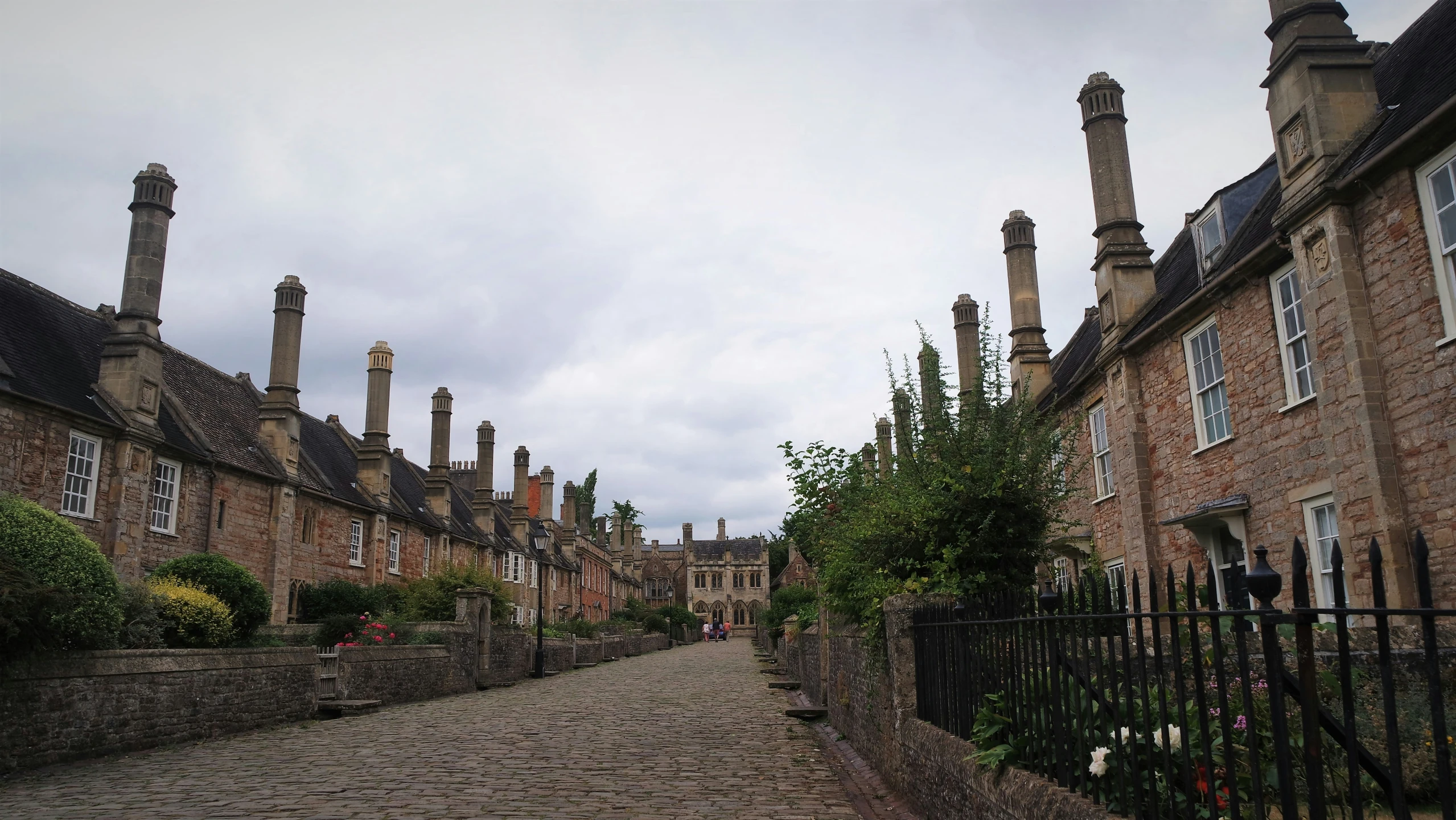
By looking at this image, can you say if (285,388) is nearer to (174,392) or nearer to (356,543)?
(174,392)

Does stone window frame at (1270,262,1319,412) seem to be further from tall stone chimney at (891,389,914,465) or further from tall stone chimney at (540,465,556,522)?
tall stone chimney at (540,465,556,522)

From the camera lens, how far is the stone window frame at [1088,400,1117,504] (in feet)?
59.5

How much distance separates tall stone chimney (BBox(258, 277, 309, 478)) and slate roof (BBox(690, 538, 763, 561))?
7233 cm

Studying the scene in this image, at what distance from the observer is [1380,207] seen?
1052 centimetres

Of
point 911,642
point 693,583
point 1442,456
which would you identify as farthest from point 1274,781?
point 693,583

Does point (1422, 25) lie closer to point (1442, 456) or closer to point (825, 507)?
point (1442, 456)

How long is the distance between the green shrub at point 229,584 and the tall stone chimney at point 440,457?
18.9 meters

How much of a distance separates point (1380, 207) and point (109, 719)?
1667cm

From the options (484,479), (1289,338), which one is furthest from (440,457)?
(1289,338)

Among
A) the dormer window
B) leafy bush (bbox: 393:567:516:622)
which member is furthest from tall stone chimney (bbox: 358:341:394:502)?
the dormer window

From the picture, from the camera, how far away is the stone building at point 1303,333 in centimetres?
992

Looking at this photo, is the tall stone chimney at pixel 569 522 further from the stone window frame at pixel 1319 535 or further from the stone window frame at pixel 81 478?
the stone window frame at pixel 1319 535

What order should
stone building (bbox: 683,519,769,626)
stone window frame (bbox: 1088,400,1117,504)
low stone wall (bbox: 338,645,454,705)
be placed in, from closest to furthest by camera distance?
low stone wall (bbox: 338,645,454,705) < stone window frame (bbox: 1088,400,1117,504) < stone building (bbox: 683,519,769,626)

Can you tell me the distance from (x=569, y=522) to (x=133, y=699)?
4884 centimetres
